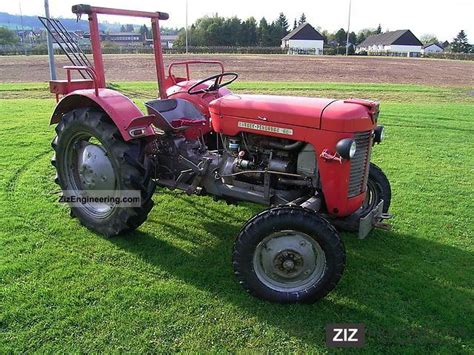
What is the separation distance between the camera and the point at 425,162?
6988mm

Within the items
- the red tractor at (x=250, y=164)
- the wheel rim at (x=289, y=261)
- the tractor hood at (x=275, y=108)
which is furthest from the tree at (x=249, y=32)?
the wheel rim at (x=289, y=261)

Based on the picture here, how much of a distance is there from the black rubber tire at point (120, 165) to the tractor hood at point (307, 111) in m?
0.89

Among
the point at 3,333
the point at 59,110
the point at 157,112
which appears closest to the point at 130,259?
the point at 3,333

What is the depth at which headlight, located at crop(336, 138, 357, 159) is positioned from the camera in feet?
10.5

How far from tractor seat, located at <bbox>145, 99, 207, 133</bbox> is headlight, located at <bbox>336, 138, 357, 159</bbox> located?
69.8 inches

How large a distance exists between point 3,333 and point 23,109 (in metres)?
9.22

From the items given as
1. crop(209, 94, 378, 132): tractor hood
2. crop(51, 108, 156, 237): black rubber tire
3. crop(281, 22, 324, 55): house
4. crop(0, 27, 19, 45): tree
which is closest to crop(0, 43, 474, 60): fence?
crop(281, 22, 324, 55): house

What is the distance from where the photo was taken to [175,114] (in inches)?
179

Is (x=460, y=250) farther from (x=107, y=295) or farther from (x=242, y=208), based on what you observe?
(x=107, y=295)

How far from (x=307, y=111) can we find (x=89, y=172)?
224 centimetres

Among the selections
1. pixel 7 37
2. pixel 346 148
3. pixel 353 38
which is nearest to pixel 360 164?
pixel 346 148

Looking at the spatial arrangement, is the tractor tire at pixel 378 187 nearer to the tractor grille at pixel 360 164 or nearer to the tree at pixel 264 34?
the tractor grille at pixel 360 164

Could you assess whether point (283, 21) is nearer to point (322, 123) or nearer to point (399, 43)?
point (399, 43)

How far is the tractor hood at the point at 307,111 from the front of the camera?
3.29 metres
